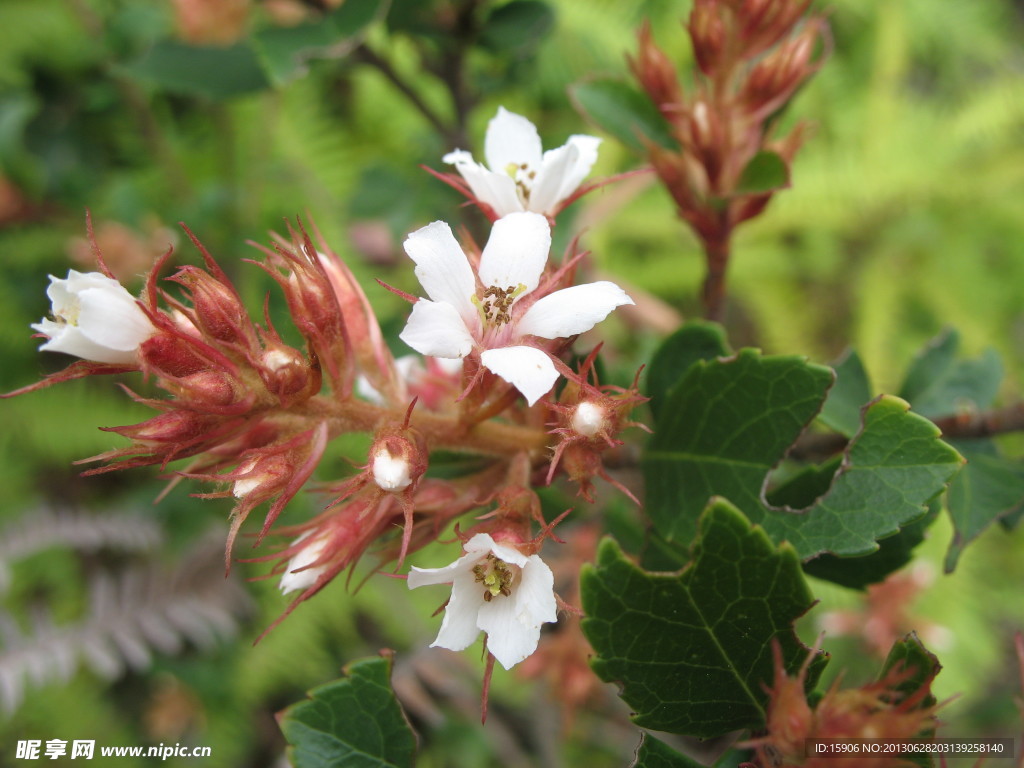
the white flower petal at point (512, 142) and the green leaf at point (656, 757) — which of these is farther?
the white flower petal at point (512, 142)

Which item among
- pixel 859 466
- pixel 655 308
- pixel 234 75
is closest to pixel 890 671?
pixel 859 466

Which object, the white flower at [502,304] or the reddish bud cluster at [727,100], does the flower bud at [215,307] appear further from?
the reddish bud cluster at [727,100]

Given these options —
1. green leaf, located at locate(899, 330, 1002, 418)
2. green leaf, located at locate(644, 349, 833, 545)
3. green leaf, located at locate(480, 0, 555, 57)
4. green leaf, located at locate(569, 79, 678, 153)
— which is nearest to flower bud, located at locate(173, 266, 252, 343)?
green leaf, located at locate(644, 349, 833, 545)

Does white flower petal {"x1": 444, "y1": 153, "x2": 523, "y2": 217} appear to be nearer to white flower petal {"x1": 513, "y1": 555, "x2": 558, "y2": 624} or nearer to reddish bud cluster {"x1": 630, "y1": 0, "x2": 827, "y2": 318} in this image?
reddish bud cluster {"x1": 630, "y1": 0, "x2": 827, "y2": 318}

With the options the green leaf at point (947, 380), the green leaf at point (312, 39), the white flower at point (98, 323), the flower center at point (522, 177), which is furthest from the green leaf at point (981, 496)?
the green leaf at point (312, 39)

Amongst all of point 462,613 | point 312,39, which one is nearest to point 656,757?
point 462,613

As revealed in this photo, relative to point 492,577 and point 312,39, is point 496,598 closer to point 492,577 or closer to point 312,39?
point 492,577
